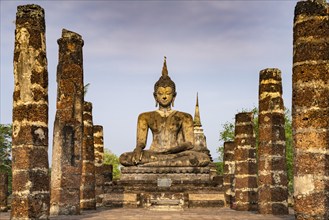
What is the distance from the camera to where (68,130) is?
52.6 ft

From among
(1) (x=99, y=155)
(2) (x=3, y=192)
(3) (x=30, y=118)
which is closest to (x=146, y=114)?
(1) (x=99, y=155)

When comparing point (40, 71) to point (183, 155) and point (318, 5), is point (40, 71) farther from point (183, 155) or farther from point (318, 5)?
point (183, 155)

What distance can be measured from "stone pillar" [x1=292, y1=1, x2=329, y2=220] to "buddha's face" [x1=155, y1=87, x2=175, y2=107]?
406 inches

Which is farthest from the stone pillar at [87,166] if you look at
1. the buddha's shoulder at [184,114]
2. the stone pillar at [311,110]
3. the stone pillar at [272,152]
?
the stone pillar at [311,110]

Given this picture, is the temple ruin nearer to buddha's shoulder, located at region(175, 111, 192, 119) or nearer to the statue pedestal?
the statue pedestal

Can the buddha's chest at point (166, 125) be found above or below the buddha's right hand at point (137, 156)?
above

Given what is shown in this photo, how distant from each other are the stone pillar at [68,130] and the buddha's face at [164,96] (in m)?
6.34

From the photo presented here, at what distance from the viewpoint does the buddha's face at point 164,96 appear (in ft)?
73.7

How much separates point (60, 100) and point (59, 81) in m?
0.59

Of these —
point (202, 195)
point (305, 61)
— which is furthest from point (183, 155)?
point (305, 61)

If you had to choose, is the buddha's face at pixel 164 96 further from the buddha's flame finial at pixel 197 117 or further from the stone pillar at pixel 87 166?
the buddha's flame finial at pixel 197 117

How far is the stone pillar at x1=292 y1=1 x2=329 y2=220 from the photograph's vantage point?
38.8ft

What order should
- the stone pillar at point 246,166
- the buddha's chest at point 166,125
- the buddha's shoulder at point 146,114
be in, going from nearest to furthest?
the stone pillar at point 246,166
the buddha's chest at point 166,125
the buddha's shoulder at point 146,114

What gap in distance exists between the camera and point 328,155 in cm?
1189
